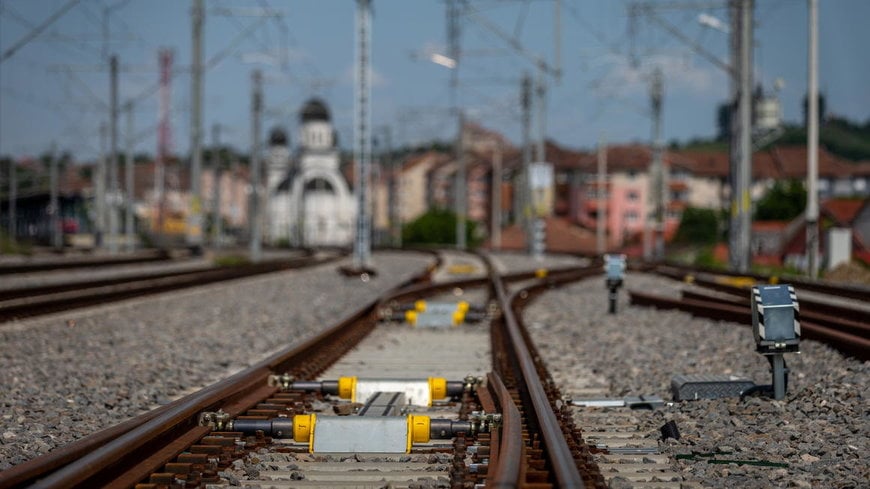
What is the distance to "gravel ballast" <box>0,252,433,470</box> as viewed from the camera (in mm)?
7789

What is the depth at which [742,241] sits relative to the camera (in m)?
30.5

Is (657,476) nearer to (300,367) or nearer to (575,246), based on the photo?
(300,367)

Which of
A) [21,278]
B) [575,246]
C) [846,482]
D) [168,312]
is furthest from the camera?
[575,246]

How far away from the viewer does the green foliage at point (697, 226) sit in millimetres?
87006

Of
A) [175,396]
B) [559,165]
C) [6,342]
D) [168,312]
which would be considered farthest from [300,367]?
[559,165]

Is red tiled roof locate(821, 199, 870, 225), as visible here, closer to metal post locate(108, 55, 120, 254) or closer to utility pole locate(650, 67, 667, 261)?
utility pole locate(650, 67, 667, 261)

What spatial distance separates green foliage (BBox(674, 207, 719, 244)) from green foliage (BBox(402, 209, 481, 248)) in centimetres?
1720

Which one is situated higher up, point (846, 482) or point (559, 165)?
point (559, 165)

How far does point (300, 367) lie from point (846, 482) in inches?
230

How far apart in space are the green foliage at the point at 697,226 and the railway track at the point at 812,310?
62443 millimetres

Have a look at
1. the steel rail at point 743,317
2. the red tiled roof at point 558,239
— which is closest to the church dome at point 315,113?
the red tiled roof at point 558,239

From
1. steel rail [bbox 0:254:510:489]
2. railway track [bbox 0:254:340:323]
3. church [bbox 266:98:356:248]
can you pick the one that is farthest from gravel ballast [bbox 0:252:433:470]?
church [bbox 266:98:356:248]

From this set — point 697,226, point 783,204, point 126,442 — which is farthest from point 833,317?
point 783,204

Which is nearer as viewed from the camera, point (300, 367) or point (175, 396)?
point (175, 396)
